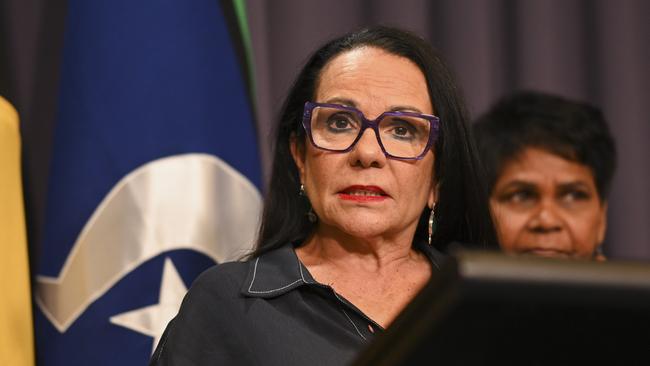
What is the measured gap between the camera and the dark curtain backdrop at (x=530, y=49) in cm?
216

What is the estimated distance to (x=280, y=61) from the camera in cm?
216

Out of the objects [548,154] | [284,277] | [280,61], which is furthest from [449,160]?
[280,61]

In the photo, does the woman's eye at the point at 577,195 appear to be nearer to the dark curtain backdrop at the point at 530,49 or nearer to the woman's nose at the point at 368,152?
the dark curtain backdrop at the point at 530,49

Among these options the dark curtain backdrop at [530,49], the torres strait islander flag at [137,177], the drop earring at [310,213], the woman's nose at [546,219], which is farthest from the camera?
the dark curtain backdrop at [530,49]

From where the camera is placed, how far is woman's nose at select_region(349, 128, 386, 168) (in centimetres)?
134

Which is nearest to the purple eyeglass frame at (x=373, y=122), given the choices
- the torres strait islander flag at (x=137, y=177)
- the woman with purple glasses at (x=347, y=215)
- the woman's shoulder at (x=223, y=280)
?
the woman with purple glasses at (x=347, y=215)

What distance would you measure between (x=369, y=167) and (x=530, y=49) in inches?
44.5

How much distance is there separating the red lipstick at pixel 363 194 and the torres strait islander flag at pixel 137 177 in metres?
0.37

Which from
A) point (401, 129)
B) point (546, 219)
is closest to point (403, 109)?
point (401, 129)

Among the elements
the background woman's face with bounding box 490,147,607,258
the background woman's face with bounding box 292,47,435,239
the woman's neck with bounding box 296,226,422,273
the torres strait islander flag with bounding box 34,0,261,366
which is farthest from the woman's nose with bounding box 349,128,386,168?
the background woman's face with bounding box 490,147,607,258

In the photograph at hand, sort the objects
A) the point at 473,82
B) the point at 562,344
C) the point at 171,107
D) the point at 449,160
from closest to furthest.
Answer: the point at 562,344
the point at 449,160
the point at 171,107
the point at 473,82

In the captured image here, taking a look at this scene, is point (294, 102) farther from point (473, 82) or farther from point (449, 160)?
point (473, 82)

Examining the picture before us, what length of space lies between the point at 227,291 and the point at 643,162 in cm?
141

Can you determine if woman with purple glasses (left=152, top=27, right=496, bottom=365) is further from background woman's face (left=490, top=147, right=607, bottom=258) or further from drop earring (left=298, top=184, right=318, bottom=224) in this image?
background woman's face (left=490, top=147, right=607, bottom=258)
